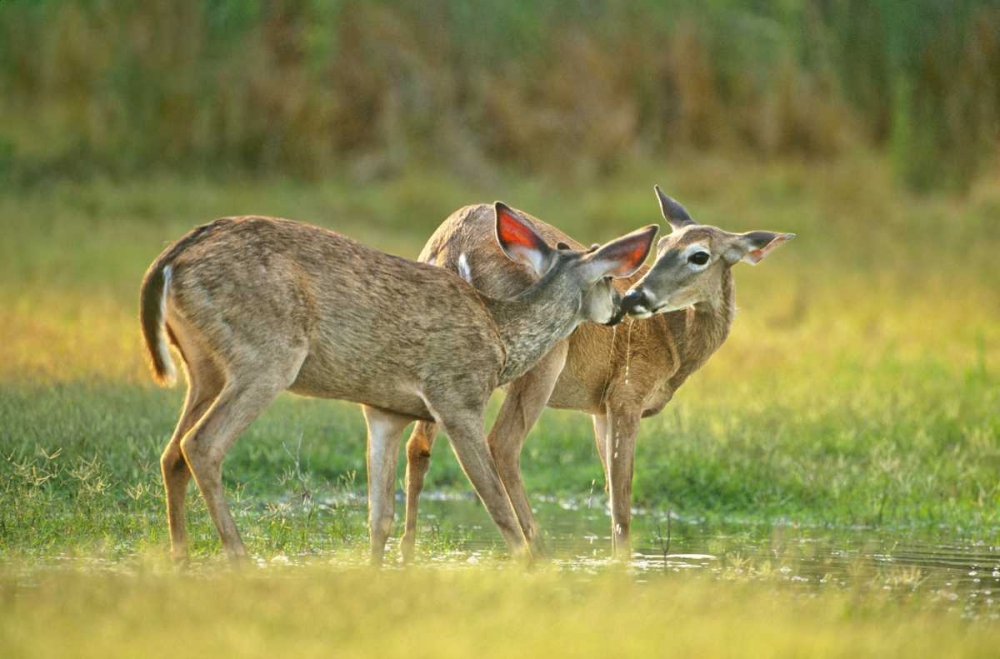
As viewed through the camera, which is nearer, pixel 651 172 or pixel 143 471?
pixel 143 471

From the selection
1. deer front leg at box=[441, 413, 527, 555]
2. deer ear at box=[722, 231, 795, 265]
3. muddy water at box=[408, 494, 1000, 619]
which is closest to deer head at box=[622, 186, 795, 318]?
deer ear at box=[722, 231, 795, 265]

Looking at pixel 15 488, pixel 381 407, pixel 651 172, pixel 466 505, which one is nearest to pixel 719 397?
pixel 466 505

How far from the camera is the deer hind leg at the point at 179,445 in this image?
724cm

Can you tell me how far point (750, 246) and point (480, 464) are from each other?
230 cm

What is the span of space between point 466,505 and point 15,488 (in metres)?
3.08

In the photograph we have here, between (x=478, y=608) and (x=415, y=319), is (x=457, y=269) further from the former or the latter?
(x=478, y=608)

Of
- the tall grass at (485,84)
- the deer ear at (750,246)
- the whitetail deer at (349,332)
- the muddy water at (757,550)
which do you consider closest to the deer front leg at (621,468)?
the muddy water at (757,550)

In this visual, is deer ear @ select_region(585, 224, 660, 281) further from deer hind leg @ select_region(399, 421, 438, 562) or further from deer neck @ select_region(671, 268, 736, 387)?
deer hind leg @ select_region(399, 421, 438, 562)

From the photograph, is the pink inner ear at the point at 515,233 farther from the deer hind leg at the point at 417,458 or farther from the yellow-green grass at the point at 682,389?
the yellow-green grass at the point at 682,389

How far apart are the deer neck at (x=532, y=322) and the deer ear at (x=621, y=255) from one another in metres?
0.19

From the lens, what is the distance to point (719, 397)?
12641 mm

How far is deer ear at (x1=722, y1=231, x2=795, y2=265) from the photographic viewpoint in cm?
893

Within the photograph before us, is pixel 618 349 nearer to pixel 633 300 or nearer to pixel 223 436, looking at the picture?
pixel 633 300

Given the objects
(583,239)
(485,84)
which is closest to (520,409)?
(583,239)
